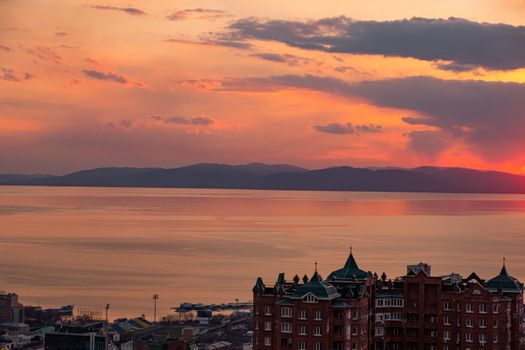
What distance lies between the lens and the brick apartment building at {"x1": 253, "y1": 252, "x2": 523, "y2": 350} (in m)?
68.6

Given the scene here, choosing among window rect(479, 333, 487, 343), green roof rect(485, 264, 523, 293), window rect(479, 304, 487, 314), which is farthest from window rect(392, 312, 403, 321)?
green roof rect(485, 264, 523, 293)

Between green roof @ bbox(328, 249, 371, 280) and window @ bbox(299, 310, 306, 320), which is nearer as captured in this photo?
window @ bbox(299, 310, 306, 320)

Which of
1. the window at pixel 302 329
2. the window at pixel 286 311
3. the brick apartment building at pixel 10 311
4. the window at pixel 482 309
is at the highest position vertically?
the window at pixel 482 309

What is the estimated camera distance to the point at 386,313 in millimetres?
75438

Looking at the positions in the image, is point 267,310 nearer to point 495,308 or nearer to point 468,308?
point 468,308

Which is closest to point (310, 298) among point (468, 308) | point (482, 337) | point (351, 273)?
point (351, 273)

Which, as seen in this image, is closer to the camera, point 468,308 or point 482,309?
point 482,309

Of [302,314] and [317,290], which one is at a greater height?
[317,290]

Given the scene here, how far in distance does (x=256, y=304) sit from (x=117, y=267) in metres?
127

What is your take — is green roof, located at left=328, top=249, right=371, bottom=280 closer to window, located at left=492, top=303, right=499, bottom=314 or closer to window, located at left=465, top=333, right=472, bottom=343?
window, located at left=465, top=333, right=472, bottom=343

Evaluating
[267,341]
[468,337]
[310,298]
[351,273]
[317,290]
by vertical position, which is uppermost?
[351,273]

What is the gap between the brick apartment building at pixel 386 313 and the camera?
6862 cm

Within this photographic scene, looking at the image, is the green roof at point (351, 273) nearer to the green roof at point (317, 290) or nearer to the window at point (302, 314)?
the green roof at point (317, 290)

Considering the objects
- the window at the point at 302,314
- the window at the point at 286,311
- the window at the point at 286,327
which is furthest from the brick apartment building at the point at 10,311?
the window at the point at 302,314
